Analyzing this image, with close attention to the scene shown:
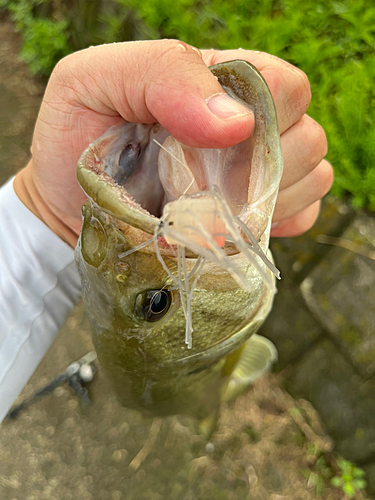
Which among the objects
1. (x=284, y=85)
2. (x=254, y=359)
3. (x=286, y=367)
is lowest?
(x=286, y=367)

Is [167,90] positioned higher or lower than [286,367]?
higher

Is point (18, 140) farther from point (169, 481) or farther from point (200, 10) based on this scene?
point (169, 481)

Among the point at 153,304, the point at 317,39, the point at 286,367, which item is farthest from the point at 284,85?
the point at 286,367

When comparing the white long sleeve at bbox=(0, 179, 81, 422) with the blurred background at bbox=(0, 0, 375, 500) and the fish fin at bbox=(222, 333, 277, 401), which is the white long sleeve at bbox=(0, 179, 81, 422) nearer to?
the fish fin at bbox=(222, 333, 277, 401)

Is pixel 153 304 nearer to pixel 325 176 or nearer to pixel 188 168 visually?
pixel 188 168

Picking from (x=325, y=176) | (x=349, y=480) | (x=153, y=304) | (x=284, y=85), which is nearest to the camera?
(x=153, y=304)

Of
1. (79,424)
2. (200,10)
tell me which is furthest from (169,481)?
(200,10)

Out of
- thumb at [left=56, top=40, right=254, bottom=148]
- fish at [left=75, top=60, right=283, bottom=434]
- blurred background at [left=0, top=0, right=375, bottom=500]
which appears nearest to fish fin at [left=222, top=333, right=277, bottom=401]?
blurred background at [left=0, top=0, right=375, bottom=500]
